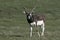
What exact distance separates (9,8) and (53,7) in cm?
580

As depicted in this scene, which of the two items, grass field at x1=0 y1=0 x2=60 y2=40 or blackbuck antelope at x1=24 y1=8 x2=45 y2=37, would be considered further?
grass field at x1=0 y1=0 x2=60 y2=40

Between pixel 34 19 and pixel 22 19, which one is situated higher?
pixel 34 19

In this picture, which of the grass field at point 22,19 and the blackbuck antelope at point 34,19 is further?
the grass field at point 22,19

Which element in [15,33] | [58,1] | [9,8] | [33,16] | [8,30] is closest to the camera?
[33,16]

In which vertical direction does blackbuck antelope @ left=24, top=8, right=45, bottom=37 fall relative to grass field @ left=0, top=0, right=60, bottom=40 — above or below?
above

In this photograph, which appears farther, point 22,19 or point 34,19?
point 22,19

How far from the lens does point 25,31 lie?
22.2 meters

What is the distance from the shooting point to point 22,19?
30328 mm

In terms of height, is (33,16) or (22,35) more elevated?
(33,16)

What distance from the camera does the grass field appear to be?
2052 cm

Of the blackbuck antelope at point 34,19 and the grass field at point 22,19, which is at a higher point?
the blackbuck antelope at point 34,19

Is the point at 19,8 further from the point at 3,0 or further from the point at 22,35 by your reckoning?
the point at 22,35

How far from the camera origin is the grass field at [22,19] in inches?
808

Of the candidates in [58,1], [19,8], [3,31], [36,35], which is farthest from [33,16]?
[58,1]
